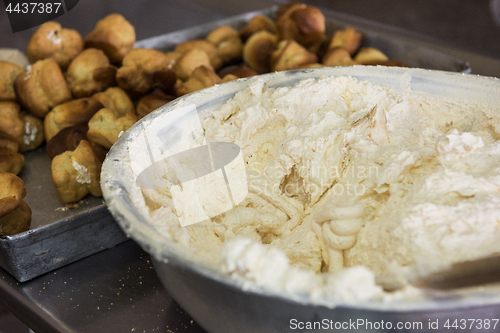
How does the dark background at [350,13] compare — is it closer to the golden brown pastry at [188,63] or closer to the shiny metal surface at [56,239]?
the golden brown pastry at [188,63]

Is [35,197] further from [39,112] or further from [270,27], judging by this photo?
[270,27]

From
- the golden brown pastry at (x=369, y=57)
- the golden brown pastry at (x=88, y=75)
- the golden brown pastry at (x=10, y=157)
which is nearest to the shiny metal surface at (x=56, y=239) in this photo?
the golden brown pastry at (x=10, y=157)

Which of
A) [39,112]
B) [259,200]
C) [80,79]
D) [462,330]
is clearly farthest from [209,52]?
[462,330]

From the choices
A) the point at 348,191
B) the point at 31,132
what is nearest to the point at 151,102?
the point at 31,132

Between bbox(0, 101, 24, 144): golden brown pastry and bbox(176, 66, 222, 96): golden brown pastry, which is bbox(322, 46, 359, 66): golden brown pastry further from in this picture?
bbox(0, 101, 24, 144): golden brown pastry

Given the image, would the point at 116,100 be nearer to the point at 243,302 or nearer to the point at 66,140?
the point at 66,140

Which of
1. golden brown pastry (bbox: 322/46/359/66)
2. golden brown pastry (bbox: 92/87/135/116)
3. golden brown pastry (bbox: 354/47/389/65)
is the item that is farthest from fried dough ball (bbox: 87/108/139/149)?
golden brown pastry (bbox: 354/47/389/65)

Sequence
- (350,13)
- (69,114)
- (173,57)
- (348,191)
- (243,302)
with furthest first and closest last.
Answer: (350,13), (173,57), (69,114), (348,191), (243,302)
